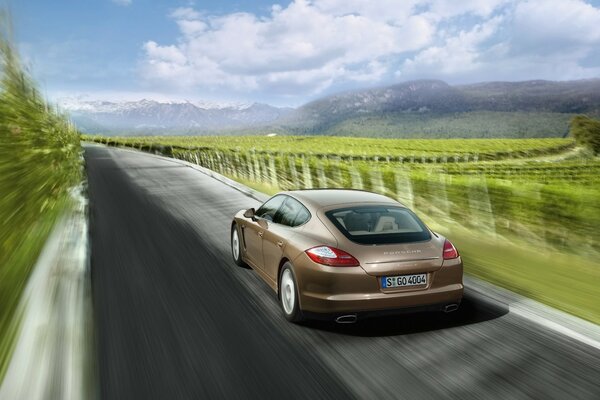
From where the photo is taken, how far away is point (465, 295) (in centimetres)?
665

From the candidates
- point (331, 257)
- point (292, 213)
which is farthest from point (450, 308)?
point (292, 213)

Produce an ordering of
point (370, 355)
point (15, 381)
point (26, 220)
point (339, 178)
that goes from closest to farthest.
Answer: point (15, 381) → point (370, 355) → point (26, 220) → point (339, 178)

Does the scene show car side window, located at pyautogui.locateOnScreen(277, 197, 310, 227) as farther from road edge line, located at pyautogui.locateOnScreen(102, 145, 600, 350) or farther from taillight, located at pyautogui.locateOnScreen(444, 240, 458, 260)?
road edge line, located at pyautogui.locateOnScreen(102, 145, 600, 350)

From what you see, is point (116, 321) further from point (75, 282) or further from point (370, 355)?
point (370, 355)

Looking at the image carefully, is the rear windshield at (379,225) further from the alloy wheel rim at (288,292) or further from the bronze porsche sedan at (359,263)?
the alloy wheel rim at (288,292)

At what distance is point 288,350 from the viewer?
15.8ft

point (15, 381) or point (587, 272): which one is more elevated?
point (15, 381)

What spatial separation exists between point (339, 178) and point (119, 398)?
1432cm

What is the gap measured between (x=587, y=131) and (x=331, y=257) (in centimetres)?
7889

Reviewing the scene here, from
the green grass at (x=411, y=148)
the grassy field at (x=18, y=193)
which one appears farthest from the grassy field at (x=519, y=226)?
the green grass at (x=411, y=148)

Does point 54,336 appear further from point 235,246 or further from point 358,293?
point 235,246

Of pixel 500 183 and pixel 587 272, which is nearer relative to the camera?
pixel 587 272

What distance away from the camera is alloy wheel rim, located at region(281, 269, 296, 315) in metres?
5.63

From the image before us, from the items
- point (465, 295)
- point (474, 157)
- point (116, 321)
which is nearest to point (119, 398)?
point (116, 321)
